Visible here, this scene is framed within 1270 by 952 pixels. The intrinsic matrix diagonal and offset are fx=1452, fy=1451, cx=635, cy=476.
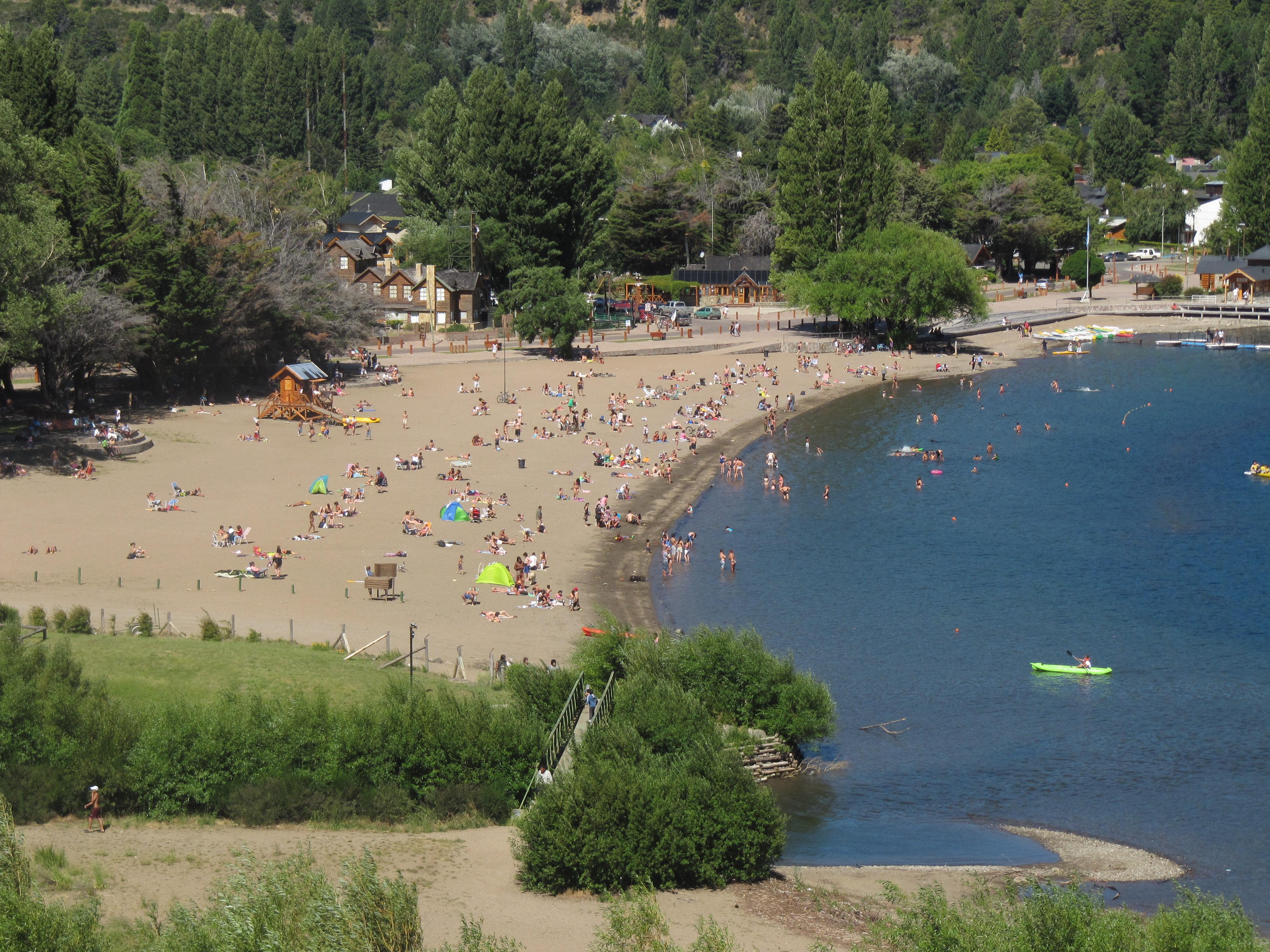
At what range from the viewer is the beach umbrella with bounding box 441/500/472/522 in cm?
5206

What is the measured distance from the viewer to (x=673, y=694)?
30125 millimetres

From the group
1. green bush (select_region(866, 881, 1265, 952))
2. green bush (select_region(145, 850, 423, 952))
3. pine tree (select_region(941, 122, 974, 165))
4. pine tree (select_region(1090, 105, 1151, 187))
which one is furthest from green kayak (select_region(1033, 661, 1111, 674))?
pine tree (select_region(1090, 105, 1151, 187))

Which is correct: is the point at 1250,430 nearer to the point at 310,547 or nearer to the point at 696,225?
the point at 310,547

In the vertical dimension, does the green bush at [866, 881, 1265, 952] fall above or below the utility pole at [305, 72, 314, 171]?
below

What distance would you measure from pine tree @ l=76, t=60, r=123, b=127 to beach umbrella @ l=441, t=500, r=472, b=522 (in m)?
132

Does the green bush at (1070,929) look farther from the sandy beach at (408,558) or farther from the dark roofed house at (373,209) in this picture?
the dark roofed house at (373,209)

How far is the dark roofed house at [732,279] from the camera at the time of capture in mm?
120562

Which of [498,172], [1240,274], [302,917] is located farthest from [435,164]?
[302,917]

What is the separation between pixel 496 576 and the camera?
44156 millimetres

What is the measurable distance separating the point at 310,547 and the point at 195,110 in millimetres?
117954

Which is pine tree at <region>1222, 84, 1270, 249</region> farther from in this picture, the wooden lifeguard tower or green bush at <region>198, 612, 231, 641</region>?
green bush at <region>198, 612, 231, 641</region>

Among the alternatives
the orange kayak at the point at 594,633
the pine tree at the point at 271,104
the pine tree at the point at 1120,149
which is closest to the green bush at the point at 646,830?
the orange kayak at the point at 594,633

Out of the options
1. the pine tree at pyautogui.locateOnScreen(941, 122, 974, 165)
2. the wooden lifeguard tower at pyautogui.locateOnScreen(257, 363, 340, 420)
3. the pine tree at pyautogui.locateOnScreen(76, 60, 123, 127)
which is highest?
the pine tree at pyautogui.locateOnScreen(76, 60, 123, 127)

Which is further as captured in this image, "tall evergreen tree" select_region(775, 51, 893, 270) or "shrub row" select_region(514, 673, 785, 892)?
"tall evergreen tree" select_region(775, 51, 893, 270)
